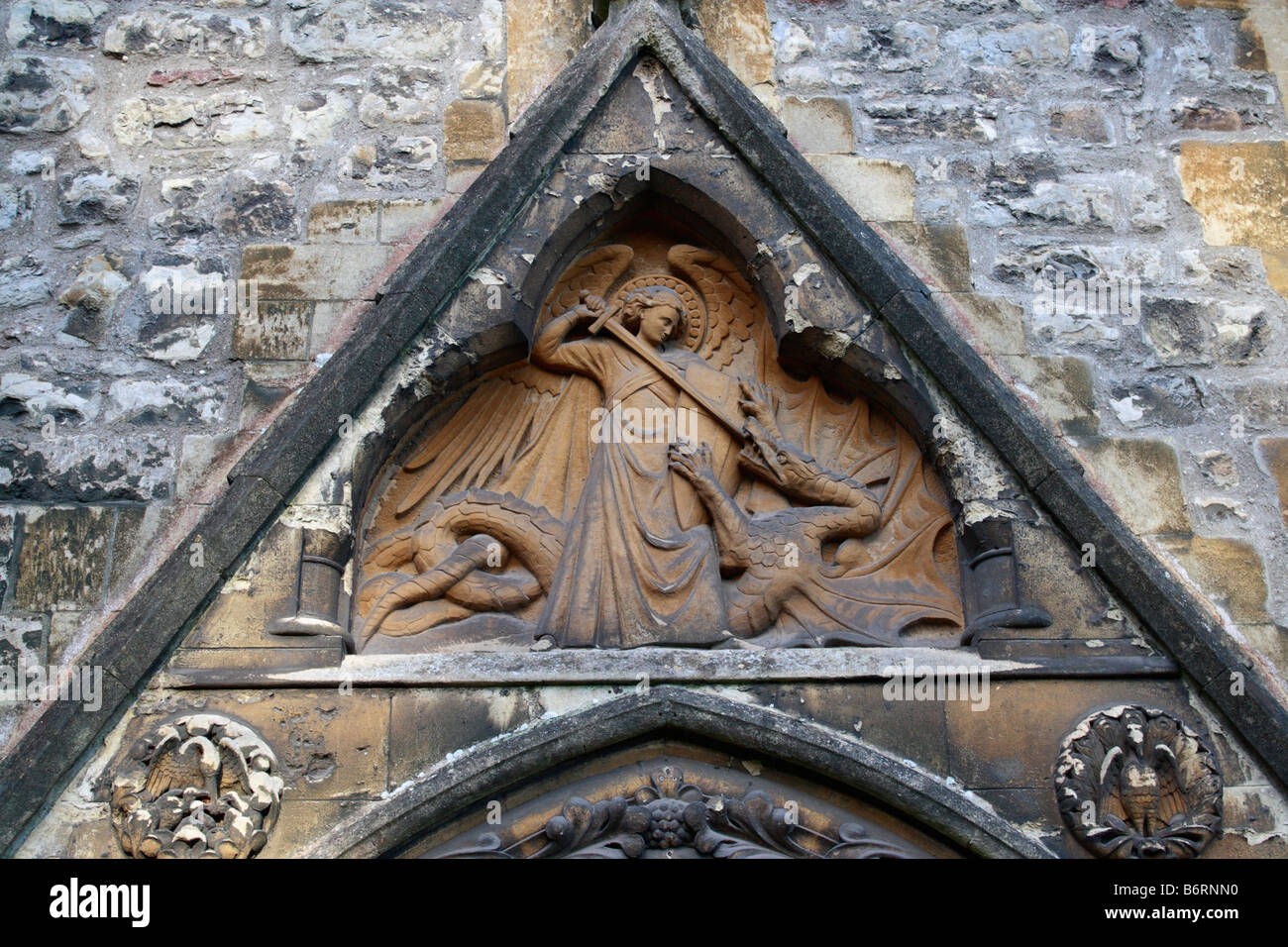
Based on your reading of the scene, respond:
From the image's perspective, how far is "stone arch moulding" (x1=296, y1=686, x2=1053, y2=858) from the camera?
419 centimetres

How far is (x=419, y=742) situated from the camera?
432cm

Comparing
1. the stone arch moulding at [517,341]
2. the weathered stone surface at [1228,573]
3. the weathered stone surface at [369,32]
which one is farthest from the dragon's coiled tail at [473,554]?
the weathered stone surface at [1228,573]

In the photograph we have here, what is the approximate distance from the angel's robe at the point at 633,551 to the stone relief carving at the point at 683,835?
56cm

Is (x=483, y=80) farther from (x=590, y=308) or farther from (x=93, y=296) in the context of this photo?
(x=93, y=296)

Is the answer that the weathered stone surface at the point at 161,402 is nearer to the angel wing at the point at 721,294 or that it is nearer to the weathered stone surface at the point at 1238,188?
the angel wing at the point at 721,294

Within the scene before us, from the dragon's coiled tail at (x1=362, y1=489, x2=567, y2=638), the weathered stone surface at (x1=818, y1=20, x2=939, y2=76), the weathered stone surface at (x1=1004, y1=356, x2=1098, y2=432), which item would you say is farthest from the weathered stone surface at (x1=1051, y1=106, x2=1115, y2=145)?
the dragon's coiled tail at (x1=362, y1=489, x2=567, y2=638)

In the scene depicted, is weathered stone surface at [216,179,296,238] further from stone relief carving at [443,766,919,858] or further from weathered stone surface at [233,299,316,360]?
stone relief carving at [443,766,919,858]

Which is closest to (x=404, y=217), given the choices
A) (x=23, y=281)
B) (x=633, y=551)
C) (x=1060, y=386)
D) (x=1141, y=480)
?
(x=23, y=281)

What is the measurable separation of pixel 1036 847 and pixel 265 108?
4070 mm

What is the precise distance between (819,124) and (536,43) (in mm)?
1247

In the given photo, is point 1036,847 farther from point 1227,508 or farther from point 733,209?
point 733,209

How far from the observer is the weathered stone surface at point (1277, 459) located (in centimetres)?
508
